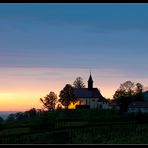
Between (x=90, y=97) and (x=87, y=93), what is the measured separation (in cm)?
92

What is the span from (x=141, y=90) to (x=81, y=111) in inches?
1301

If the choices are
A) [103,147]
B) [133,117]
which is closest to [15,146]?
[103,147]

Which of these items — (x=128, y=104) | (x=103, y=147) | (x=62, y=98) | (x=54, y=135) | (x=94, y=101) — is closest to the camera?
(x=103, y=147)

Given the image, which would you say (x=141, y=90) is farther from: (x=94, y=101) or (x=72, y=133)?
(x=72, y=133)

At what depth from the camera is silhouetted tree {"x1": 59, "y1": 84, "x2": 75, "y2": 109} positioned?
6616 centimetres

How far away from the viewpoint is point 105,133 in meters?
28.1

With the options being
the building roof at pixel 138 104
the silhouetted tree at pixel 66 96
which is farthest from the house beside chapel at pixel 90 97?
the building roof at pixel 138 104

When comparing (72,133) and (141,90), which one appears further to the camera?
(141,90)

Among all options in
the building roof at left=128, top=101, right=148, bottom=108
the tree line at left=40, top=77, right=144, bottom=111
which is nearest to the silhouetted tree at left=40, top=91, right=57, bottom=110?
the tree line at left=40, top=77, right=144, bottom=111

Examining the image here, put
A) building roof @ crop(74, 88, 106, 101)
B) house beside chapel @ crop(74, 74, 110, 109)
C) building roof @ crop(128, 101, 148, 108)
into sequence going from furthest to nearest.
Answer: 1. house beside chapel @ crop(74, 74, 110, 109)
2. building roof @ crop(74, 88, 106, 101)
3. building roof @ crop(128, 101, 148, 108)

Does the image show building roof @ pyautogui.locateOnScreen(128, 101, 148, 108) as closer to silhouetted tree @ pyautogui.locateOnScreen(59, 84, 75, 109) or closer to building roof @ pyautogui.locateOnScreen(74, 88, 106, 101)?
building roof @ pyautogui.locateOnScreen(74, 88, 106, 101)

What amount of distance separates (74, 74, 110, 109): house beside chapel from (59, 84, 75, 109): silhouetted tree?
4.20ft

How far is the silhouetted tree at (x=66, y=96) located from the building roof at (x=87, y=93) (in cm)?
128
